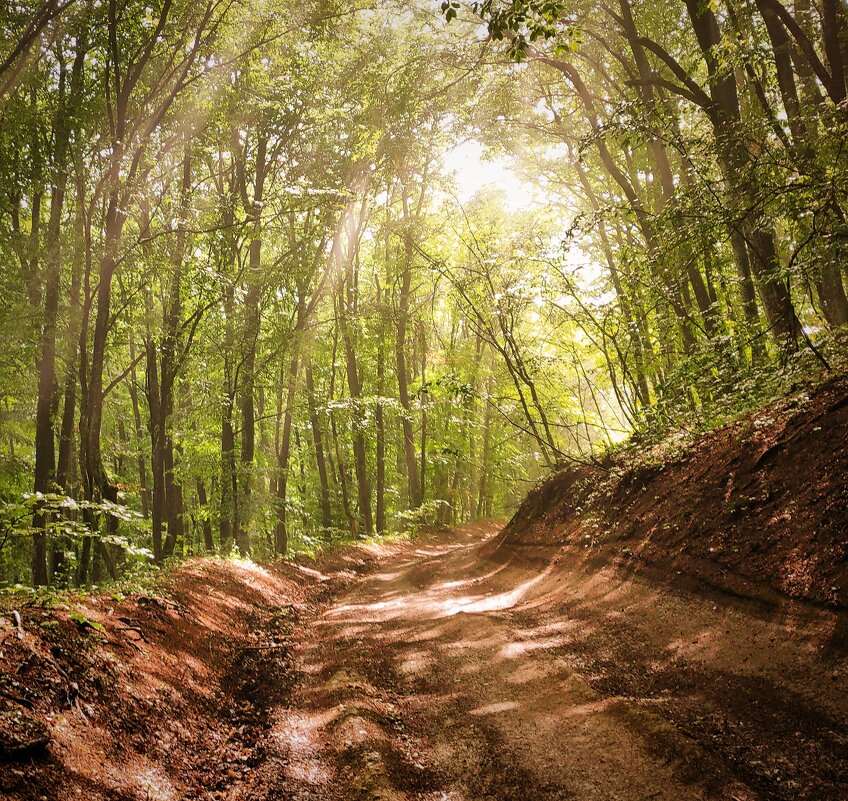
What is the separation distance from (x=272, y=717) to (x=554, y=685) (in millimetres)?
2224

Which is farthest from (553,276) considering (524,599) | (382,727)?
(382,727)

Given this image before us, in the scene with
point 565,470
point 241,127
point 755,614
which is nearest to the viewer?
point 755,614

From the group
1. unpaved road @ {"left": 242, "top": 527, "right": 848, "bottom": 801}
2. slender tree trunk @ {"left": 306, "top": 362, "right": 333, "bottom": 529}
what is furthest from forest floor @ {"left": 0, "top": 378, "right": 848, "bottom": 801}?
slender tree trunk @ {"left": 306, "top": 362, "right": 333, "bottom": 529}

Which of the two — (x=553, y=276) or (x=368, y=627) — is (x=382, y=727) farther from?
(x=553, y=276)

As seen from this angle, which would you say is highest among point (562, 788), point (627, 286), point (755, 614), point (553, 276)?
point (553, 276)

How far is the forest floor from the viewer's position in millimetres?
2879

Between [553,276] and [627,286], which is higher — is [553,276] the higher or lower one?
the higher one

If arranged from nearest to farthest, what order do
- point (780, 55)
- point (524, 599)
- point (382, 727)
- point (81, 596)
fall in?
point (382, 727) → point (81, 596) → point (524, 599) → point (780, 55)

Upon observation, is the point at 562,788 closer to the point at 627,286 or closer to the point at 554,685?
the point at 554,685

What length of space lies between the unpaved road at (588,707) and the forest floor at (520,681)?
0.6 inches

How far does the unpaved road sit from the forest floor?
1 cm

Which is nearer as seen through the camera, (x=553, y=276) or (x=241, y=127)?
(x=553, y=276)

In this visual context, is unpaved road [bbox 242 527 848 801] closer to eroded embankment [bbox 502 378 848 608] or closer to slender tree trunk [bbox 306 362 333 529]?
eroded embankment [bbox 502 378 848 608]

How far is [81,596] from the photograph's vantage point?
15.9 ft
